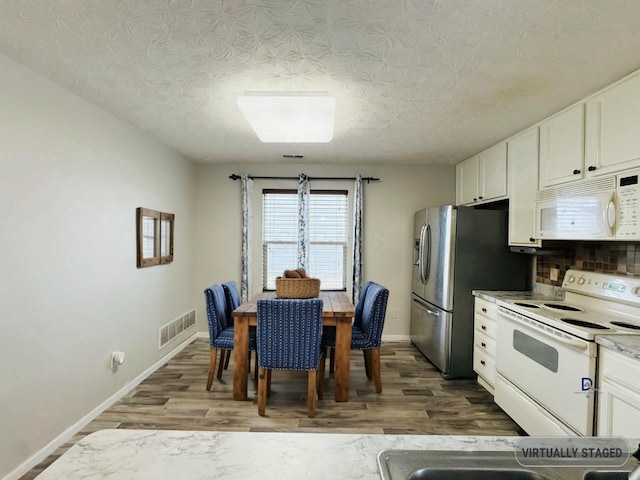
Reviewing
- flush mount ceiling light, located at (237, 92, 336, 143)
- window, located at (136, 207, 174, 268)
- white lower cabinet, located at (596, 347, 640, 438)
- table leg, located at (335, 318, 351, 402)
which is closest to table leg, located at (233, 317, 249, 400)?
table leg, located at (335, 318, 351, 402)

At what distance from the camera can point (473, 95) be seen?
2209mm

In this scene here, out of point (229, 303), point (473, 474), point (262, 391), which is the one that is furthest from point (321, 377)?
point (473, 474)

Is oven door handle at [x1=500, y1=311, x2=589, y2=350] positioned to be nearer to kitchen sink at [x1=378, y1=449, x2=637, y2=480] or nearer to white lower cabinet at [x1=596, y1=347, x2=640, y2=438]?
white lower cabinet at [x1=596, y1=347, x2=640, y2=438]

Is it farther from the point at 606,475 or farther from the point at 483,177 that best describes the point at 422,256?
the point at 606,475

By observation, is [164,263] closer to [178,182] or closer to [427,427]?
[178,182]

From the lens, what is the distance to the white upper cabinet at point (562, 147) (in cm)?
221

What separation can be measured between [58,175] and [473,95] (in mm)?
2761

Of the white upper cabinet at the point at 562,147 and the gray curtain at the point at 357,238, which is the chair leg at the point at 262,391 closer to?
the gray curtain at the point at 357,238

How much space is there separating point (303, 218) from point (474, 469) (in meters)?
3.71

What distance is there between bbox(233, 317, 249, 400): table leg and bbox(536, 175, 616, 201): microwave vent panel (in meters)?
2.55

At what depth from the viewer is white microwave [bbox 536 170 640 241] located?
6.11 feet

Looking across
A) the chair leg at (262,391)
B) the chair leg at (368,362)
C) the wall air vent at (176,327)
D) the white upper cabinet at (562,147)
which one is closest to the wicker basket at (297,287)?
the chair leg at (262,391)

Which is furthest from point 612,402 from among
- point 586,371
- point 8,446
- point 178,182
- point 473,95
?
point 178,182

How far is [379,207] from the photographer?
4.38 meters
